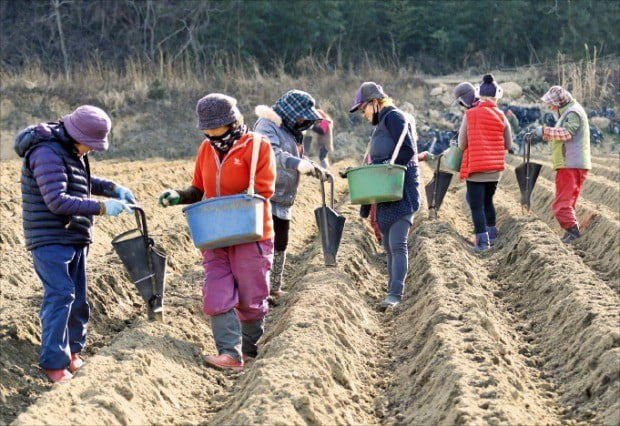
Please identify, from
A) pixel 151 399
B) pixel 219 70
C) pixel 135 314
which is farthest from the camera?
pixel 219 70

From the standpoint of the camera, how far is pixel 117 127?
26438 millimetres

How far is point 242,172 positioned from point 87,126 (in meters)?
0.94

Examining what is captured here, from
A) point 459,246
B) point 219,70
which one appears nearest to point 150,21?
point 219,70

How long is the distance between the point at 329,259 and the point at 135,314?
62.4 inches

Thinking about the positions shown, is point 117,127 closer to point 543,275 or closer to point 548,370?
point 543,275

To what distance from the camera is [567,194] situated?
1009 centimetres

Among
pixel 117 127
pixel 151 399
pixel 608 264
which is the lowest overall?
pixel 117 127

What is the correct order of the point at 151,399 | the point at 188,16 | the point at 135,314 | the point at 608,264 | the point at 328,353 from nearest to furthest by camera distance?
1. the point at 151,399
2. the point at 328,353
3. the point at 135,314
4. the point at 608,264
5. the point at 188,16

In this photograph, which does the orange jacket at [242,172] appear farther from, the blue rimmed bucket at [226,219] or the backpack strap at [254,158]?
the blue rimmed bucket at [226,219]

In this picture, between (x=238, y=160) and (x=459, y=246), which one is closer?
(x=238, y=160)

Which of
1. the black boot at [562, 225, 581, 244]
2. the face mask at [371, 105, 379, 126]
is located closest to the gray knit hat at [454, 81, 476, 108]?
the black boot at [562, 225, 581, 244]

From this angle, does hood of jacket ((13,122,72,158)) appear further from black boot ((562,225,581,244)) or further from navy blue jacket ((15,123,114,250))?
black boot ((562,225,581,244))

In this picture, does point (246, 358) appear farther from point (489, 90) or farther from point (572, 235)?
point (572, 235)

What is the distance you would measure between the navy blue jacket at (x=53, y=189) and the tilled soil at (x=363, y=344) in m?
0.76
